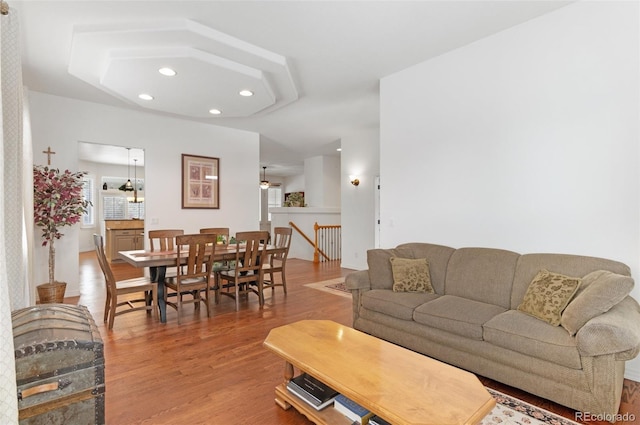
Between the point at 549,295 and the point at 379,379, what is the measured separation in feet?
5.11

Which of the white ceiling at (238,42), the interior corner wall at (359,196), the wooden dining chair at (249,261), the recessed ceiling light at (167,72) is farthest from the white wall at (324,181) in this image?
the recessed ceiling light at (167,72)

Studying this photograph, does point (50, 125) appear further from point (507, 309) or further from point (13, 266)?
point (507, 309)

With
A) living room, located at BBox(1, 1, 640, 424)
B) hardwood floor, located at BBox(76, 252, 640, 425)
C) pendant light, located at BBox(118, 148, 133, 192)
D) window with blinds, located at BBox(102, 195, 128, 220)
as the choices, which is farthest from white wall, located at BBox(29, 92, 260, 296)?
window with blinds, located at BBox(102, 195, 128, 220)

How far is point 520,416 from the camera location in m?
2.00

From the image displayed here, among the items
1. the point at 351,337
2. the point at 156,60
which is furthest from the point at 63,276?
the point at 351,337

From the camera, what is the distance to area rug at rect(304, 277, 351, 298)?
5012mm

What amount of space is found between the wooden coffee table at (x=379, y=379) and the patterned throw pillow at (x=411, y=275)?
1.12m

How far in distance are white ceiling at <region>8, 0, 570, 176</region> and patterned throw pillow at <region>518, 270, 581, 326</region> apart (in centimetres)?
226

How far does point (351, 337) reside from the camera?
2.17 meters

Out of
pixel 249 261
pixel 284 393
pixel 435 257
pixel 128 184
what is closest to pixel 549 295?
pixel 435 257

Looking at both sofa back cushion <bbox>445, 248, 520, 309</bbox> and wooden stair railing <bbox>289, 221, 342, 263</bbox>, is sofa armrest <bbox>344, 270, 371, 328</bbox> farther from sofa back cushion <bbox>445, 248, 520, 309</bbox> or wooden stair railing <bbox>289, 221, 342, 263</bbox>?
wooden stair railing <bbox>289, 221, 342, 263</bbox>

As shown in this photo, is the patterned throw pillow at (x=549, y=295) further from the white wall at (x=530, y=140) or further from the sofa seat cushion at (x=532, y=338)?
the white wall at (x=530, y=140)

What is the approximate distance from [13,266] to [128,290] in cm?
188

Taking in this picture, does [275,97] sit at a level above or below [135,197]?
above
